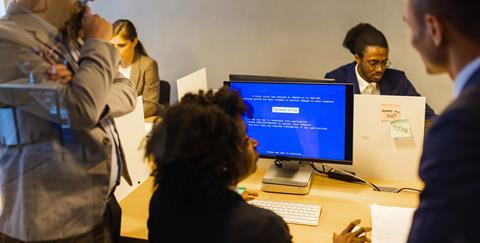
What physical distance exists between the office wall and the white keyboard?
186 cm

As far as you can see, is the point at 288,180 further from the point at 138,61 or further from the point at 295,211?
the point at 138,61

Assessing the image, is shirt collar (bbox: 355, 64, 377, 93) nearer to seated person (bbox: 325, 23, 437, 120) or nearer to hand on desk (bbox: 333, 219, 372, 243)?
seated person (bbox: 325, 23, 437, 120)

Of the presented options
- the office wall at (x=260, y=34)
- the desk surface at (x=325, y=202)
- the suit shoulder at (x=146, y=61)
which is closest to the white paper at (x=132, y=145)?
the desk surface at (x=325, y=202)

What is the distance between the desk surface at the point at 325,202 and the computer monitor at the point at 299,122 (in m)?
0.07

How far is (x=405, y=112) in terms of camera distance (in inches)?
67.0

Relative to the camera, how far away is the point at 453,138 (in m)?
0.69

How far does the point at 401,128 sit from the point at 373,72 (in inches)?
38.9

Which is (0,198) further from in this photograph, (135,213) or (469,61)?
(469,61)

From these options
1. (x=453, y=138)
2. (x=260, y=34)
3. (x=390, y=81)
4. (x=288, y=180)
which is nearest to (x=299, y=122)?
(x=288, y=180)

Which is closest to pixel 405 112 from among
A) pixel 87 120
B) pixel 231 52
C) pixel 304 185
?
pixel 304 185

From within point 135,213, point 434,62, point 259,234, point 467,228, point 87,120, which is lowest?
point 135,213

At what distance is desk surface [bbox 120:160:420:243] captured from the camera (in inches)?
56.2

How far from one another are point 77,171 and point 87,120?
157 mm

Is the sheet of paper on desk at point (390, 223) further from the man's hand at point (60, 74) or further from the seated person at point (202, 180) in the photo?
the man's hand at point (60, 74)
